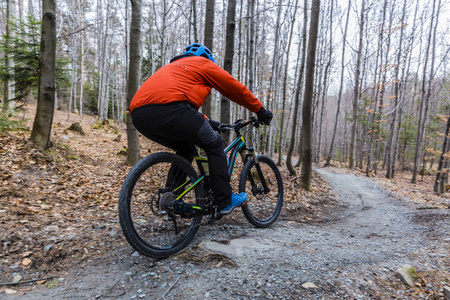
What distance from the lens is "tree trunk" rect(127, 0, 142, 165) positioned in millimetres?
5543

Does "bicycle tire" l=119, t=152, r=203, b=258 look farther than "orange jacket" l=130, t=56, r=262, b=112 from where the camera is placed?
No

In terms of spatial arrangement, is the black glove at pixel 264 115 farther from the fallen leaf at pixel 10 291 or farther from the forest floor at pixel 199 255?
the fallen leaf at pixel 10 291

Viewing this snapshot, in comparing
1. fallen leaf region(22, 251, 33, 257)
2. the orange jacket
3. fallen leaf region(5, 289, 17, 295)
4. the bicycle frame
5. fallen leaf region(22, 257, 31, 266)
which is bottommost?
fallen leaf region(5, 289, 17, 295)

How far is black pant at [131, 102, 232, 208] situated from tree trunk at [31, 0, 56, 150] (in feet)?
12.0

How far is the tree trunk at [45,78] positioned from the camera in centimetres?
436

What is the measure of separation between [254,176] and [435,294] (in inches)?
84.9

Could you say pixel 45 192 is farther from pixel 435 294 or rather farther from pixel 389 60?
pixel 389 60

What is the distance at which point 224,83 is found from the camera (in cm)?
232

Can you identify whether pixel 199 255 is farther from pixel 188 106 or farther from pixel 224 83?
pixel 224 83

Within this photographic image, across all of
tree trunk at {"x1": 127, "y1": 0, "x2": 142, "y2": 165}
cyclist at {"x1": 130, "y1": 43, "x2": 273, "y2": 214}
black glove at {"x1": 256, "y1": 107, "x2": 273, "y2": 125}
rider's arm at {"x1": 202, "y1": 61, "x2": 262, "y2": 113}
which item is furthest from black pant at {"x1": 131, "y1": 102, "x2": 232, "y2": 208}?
tree trunk at {"x1": 127, "y1": 0, "x2": 142, "y2": 165}

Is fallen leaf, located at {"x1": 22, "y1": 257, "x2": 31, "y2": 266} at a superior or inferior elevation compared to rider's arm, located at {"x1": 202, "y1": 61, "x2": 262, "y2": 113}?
inferior

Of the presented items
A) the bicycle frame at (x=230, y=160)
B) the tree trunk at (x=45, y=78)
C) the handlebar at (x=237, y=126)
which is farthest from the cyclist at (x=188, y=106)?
the tree trunk at (x=45, y=78)

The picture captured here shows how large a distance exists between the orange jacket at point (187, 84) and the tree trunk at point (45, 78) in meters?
3.63

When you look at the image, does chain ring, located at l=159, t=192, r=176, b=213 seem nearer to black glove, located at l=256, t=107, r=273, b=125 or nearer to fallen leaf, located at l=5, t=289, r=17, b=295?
fallen leaf, located at l=5, t=289, r=17, b=295
